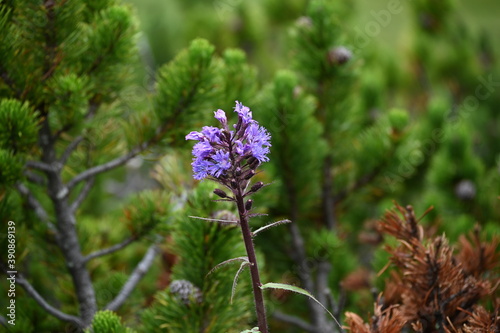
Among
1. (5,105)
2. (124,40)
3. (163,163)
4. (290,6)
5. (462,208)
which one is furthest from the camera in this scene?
(290,6)

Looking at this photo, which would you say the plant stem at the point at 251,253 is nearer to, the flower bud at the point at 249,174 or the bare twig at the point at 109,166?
the flower bud at the point at 249,174

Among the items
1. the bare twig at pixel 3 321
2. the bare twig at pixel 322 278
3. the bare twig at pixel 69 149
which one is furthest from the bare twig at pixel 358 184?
the bare twig at pixel 3 321

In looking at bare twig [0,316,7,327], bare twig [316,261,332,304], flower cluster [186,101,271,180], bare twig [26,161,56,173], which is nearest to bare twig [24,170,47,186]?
bare twig [26,161,56,173]

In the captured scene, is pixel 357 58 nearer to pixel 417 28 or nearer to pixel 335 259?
pixel 335 259

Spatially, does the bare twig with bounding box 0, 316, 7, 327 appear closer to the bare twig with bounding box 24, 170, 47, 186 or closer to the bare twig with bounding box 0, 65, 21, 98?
the bare twig with bounding box 24, 170, 47, 186

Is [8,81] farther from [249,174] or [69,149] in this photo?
[249,174]

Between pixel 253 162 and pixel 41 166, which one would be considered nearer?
pixel 253 162

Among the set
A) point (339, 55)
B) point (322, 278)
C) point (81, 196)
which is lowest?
point (322, 278)

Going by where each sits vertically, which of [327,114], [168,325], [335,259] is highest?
[327,114]

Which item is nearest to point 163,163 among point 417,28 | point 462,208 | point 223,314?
point 223,314

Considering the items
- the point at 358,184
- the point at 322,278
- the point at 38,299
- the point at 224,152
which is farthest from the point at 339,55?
the point at 38,299

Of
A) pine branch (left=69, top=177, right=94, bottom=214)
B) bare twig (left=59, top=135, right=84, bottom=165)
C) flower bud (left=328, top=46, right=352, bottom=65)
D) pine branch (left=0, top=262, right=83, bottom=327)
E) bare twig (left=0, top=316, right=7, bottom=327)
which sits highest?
flower bud (left=328, top=46, right=352, bottom=65)
